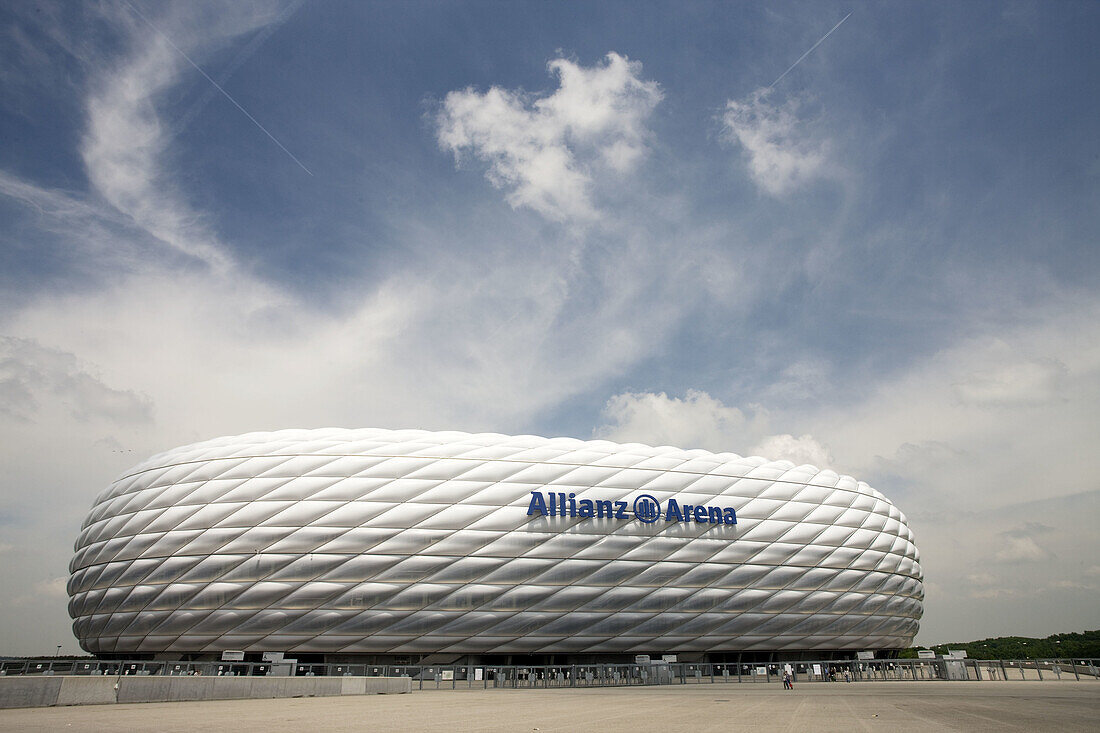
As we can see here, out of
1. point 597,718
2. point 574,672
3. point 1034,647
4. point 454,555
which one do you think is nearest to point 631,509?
point 574,672

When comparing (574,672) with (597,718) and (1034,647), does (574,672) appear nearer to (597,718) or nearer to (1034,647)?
(597,718)

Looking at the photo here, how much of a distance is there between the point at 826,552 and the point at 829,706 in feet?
88.3

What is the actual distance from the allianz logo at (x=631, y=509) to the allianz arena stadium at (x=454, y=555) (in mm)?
85

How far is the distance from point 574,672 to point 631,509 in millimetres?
9262

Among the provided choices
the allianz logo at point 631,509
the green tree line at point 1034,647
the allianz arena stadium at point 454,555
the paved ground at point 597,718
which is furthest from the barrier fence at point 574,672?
the green tree line at point 1034,647

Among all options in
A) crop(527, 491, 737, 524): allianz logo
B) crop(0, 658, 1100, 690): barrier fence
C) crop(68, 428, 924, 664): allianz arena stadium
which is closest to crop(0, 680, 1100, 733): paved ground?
crop(0, 658, 1100, 690): barrier fence

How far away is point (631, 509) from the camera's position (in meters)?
37.9

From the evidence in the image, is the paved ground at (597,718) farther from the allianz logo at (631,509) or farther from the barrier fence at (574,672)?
the allianz logo at (631,509)

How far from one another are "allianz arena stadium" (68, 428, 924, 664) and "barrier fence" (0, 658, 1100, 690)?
6.17 ft

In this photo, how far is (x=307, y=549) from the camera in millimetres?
34594

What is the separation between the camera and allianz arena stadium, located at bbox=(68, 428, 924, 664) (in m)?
34.6

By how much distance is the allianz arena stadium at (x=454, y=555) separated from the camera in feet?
113

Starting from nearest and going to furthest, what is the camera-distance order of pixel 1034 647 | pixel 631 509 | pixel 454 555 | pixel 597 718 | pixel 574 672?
pixel 597 718 < pixel 574 672 < pixel 454 555 < pixel 631 509 < pixel 1034 647

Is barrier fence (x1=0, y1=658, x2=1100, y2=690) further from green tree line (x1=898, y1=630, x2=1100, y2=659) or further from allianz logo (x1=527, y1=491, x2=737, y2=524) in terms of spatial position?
green tree line (x1=898, y1=630, x2=1100, y2=659)
